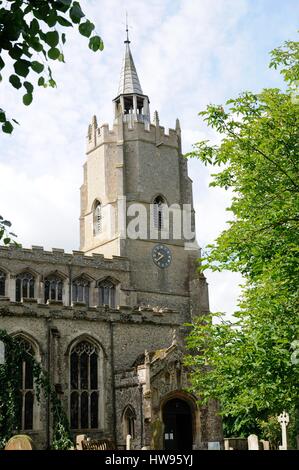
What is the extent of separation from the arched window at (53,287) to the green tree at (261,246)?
2323 centimetres

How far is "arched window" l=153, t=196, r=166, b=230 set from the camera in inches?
1735

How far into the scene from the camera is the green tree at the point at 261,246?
40.9 feet

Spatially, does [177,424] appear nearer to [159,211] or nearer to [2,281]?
[2,281]

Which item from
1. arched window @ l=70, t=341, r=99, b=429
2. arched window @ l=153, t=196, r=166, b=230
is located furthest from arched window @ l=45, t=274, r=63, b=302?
arched window @ l=70, t=341, r=99, b=429

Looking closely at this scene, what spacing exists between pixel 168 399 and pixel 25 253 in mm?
15618

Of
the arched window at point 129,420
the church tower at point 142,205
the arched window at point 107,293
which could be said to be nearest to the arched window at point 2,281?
the arched window at point 107,293

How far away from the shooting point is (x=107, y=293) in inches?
1570

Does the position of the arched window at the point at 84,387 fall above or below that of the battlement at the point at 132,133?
below

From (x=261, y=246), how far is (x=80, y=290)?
88.2ft

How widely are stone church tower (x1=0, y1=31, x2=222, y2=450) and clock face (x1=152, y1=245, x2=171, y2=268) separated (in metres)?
0.08

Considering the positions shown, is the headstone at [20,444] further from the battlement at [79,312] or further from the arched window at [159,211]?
the arched window at [159,211]

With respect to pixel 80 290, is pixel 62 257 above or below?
above

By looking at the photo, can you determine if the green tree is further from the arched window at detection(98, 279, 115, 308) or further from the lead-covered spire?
the lead-covered spire

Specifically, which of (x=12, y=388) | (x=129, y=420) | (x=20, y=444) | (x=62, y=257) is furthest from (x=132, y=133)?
(x=20, y=444)
